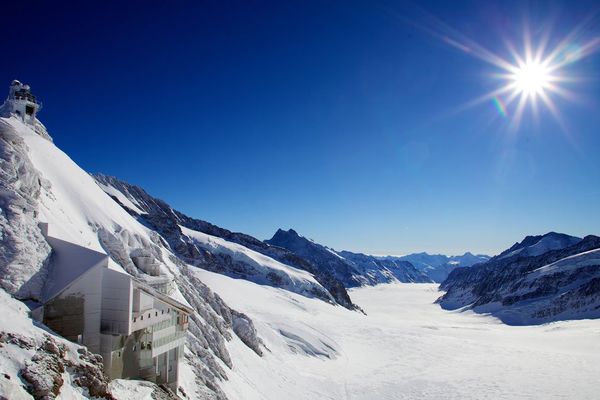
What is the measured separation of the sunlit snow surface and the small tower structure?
92.7 ft

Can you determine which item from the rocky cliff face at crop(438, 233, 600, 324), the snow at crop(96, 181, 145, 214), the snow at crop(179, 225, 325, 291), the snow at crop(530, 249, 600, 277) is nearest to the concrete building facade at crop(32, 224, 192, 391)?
the snow at crop(179, 225, 325, 291)

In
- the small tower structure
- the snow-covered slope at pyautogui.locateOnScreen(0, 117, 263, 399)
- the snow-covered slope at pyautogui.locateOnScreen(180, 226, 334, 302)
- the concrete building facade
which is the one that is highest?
the snow-covered slope at pyautogui.locateOnScreen(180, 226, 334, 302)

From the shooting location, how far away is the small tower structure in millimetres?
33781

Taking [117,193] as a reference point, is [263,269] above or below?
below

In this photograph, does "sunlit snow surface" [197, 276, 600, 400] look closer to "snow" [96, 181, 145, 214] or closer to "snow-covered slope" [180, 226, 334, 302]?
"snow-covered slope" [180, 226, 334, 302]

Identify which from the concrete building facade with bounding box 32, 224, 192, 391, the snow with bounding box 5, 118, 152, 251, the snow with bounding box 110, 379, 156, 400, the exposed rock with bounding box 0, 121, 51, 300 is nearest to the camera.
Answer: the exposed rock with bounding box 0, 121, 51, 300

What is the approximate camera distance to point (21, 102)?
3419 cm

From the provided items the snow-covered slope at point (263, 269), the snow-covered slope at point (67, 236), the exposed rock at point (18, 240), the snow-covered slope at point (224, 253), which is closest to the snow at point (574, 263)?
the snow-covered slope at point (224, 253)

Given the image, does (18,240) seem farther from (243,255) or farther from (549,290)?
(549,290)

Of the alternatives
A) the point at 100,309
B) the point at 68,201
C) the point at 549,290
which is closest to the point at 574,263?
the point at 549,290

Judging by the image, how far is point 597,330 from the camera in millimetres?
84125

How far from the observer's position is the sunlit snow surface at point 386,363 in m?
39.8

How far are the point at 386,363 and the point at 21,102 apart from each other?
51401 millimetres

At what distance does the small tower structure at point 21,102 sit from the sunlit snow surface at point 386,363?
92.7 feet
